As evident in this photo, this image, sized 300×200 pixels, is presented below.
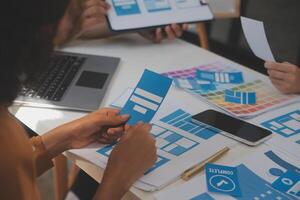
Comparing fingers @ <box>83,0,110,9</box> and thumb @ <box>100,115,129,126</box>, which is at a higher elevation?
fingers @ <box>83,0,110,9</box>

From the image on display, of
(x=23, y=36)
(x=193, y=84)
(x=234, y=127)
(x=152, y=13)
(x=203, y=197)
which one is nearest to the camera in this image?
(x=23, y=36)

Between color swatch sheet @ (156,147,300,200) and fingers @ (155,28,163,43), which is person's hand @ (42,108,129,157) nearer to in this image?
color swatch sheet @ (156,147,300,200)

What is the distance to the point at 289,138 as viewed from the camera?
107cm

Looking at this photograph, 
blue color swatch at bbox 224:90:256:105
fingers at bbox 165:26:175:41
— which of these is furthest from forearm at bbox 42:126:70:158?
fingers at bbox 165:26:175:41

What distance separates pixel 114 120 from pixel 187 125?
0.19m

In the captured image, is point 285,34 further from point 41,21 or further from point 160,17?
point 41,21

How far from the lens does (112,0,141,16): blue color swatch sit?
1534 millimetres

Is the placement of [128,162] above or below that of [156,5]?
below

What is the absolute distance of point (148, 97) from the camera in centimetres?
99

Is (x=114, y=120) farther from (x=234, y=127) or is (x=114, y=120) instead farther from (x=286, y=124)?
(x=286, y=124)

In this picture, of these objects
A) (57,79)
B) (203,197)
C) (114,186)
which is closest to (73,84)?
(57,79)

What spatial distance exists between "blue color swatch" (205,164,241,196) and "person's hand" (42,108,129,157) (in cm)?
24

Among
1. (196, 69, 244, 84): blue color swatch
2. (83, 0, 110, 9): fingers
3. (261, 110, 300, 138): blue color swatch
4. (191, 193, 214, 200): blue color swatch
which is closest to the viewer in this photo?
(191, 193, 214, 200): blue color swatch

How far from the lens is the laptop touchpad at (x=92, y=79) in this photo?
1.25 metres
